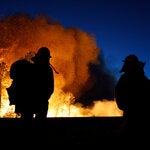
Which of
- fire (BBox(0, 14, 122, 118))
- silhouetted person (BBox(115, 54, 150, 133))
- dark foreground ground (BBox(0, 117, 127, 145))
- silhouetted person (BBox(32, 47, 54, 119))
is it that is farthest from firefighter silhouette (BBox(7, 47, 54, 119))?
fire (BBox(0, 14, 122, 118))

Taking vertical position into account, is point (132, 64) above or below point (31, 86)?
above

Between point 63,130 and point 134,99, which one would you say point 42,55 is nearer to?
point 63,130

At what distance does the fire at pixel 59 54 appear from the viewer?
31.8 meters

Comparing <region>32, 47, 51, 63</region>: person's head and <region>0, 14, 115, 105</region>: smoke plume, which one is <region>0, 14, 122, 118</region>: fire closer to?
<region>0, 14, 115, 105</region>: smoke plume

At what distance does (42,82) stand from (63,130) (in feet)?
4.19

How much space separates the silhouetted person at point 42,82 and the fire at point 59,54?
21.6m

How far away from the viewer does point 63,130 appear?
770 cm

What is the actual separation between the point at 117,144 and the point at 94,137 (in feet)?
2.71

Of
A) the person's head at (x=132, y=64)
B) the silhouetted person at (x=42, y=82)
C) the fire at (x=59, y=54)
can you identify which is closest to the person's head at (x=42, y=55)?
the silhouetted person at (x=42, y=82)

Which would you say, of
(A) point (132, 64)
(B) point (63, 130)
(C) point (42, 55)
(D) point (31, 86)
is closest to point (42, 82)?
(D) point (31, 86)

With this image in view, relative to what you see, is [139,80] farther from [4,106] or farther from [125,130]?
[4,106]

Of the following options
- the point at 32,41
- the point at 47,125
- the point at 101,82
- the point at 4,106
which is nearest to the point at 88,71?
the point at 101,82

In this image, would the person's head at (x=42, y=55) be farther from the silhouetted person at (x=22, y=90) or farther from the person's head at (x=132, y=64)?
the person's head at (x=132, y=64)

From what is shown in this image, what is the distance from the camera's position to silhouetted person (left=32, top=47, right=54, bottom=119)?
7355 mm
